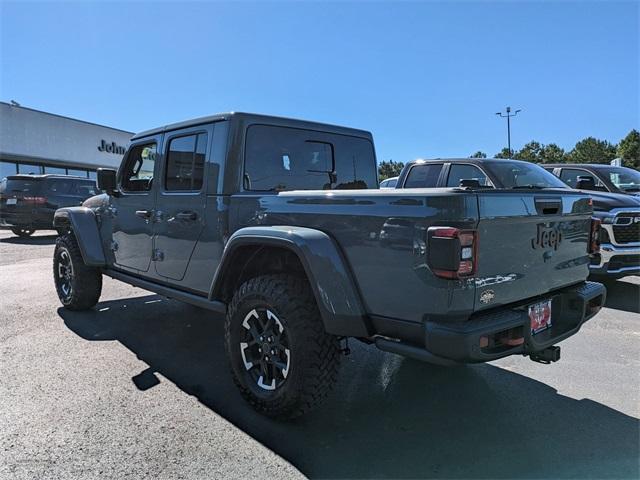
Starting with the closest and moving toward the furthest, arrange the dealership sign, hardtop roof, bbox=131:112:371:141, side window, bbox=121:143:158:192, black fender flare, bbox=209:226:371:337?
black fender flare, bbox=209:226:371:337 → hardtop roof, bbox=131:112:371:141 → side window, bbox=121:143:158:192 → the dealership sign

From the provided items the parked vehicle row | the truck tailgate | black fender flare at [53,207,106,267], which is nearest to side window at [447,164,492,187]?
the parked vehicle row

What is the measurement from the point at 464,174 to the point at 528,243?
14.1 feet

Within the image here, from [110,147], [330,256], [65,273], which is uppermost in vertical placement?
[110,147]

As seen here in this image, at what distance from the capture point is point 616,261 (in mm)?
6379

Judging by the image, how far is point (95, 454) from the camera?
2.68m

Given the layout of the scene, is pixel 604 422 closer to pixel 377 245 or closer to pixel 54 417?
pixel 377 245

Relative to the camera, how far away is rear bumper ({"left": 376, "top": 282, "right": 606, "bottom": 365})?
7.58 feet

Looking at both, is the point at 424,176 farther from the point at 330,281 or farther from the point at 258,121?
the point at 330,281

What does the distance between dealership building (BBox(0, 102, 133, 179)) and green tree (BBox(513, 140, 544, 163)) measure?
42599 millimetres

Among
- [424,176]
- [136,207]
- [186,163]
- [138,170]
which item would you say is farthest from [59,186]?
[186,163]

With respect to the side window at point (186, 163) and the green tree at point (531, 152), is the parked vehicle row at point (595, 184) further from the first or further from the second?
the green tree at point (531, 152)

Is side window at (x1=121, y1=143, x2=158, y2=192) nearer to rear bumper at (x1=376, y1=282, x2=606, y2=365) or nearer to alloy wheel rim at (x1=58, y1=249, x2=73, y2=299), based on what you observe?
alloy wheel rim at (x1=58, y1=249, x2=73, y2=299)

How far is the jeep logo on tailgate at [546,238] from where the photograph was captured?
9.29 ft

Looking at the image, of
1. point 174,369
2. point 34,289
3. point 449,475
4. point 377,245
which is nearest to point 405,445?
point 449,475
